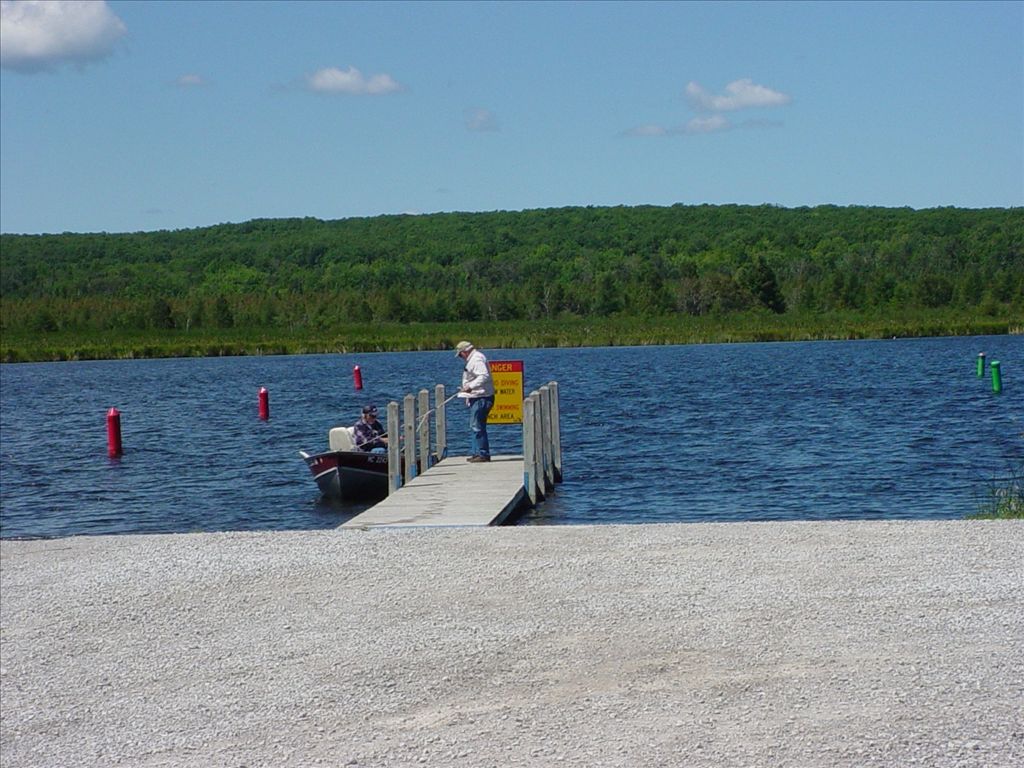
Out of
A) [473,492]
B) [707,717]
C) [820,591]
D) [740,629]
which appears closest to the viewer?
[707,717]

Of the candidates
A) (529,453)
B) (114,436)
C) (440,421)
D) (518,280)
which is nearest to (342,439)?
(440,421)

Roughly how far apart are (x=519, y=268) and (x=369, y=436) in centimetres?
14113

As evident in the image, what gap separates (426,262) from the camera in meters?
174

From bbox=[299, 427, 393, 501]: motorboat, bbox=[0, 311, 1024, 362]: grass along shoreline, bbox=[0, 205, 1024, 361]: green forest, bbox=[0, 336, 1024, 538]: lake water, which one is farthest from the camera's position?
bbox=[0, 205, 1024, 361]: green forest

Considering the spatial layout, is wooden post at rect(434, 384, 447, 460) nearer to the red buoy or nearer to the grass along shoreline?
the red buoy

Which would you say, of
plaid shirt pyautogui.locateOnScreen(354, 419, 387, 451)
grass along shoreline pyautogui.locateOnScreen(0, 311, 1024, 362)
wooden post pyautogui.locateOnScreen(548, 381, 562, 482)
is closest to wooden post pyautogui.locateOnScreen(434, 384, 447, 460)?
plaid shirt pyautogui.locateOnScreen(354, 419, 387, 451)

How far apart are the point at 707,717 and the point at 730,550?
165 inches

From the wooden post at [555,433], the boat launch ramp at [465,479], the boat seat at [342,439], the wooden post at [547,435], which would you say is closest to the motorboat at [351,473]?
the boat seat at [342,439]

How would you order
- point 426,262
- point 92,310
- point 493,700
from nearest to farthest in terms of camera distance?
point 493,700 < point 92,310 < point 426,262

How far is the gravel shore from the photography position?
7070 mm

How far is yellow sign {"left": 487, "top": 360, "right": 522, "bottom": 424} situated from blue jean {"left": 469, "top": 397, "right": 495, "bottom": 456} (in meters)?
0.77

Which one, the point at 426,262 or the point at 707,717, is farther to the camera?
the point at 426,262

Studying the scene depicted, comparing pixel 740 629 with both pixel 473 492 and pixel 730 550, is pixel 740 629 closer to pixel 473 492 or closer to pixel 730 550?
pixel 730 550

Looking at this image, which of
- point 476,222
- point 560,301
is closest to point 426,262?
point 476,222
